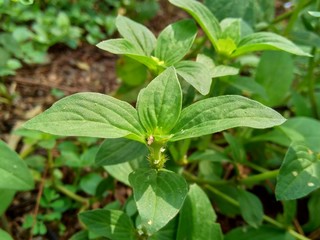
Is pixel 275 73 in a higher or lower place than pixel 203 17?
lower

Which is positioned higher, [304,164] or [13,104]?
[304,164]

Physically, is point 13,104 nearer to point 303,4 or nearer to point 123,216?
point 123,216

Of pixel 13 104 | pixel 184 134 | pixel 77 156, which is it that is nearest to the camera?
pixel 184 134

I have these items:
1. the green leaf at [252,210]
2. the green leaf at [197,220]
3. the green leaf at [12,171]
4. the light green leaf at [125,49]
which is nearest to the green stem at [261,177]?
the green leaf at [252,210]

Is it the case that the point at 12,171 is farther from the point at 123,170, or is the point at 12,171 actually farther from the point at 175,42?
the point at 175,42

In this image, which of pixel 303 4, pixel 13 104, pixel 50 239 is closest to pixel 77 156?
pixel 50 239

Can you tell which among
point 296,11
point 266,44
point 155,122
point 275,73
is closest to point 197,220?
point 155,122
